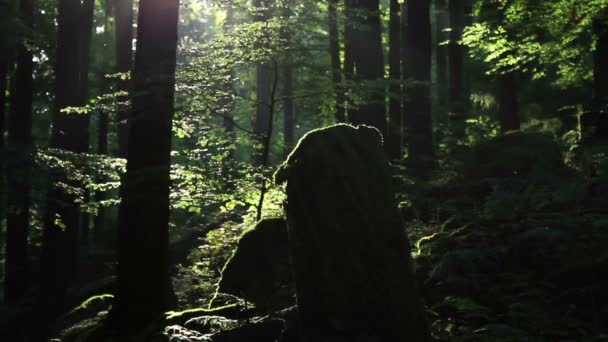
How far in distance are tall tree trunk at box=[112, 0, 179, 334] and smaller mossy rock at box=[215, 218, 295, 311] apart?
884mm

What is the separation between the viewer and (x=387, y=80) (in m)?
10.2

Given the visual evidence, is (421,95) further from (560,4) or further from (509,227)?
(509,227)

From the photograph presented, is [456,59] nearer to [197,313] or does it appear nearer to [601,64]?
[601,64]

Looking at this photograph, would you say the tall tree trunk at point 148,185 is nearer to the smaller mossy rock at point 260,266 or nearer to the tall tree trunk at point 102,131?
the smaller mossy rock at point 260,266

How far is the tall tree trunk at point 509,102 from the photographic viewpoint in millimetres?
18469

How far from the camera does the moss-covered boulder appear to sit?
5703 millimetres

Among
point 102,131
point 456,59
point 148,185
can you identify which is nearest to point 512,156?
point 148,185

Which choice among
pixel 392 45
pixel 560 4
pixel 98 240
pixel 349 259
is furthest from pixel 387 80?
pixel 98 240

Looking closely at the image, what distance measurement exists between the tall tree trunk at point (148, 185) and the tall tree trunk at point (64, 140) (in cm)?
736

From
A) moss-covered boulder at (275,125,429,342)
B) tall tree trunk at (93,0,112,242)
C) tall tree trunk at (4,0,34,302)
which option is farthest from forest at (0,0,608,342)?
tall tree trunk at (93,0,112,242)

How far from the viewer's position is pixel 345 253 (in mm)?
5754

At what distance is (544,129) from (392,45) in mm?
6292

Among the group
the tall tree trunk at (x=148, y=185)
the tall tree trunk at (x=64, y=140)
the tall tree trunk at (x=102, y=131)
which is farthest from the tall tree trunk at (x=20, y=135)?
the tall tree trunk at (x=148, y=185)

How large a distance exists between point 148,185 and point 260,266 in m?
1.88
